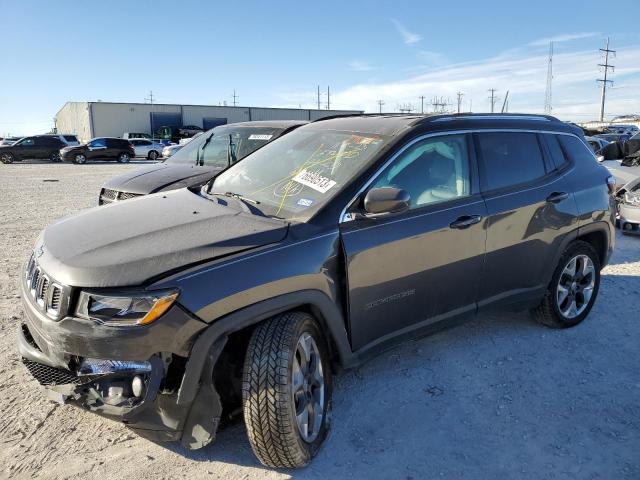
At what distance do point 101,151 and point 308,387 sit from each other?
29.8 metres

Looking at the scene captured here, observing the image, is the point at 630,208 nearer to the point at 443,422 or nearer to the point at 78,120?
the point at 443,422

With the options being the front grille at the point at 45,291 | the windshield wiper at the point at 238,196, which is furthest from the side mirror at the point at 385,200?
the front grille at the point at 45,291

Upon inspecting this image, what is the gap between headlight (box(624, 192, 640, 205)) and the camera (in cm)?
781

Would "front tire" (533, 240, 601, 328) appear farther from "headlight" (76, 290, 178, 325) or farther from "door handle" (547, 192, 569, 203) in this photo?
"headlight" (76, 290, 178, 325)

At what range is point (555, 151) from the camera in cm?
443

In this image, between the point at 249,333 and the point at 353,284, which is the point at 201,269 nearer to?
the point at 249,333

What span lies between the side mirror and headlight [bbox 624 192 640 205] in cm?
640

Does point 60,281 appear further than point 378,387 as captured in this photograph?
No

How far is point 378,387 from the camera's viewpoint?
11.7 ft

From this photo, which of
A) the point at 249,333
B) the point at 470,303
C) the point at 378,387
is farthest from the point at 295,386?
the point at 470,303

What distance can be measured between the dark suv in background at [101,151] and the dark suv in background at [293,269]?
1106 inches

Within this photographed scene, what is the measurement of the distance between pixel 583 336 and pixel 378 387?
2043 millimetres

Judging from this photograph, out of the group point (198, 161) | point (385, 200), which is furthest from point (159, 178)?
point (385, 200)

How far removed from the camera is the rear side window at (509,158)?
151 inches
